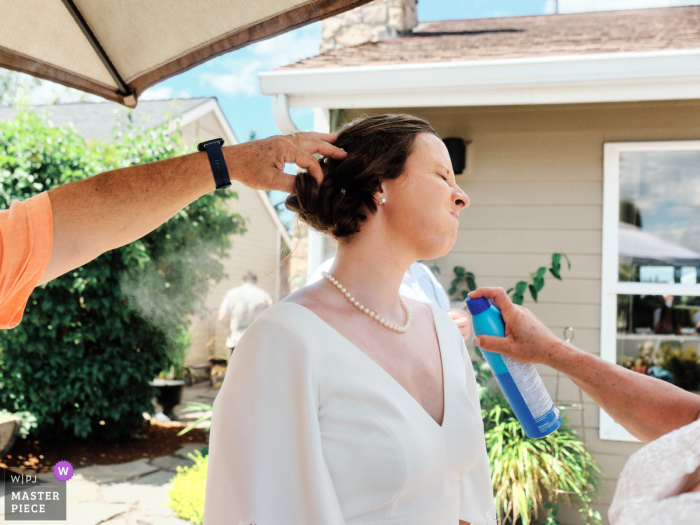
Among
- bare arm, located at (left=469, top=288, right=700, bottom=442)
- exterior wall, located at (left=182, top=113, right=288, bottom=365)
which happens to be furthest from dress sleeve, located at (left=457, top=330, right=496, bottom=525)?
exterior wall, located at (left=182, top=113, right=288, bottom=365)

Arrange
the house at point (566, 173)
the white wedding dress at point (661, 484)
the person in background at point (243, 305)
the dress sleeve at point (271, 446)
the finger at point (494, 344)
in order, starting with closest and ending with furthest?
the white wedding dress at point (661, 484) < the dress sleeve at point (271, 446) < the finger at point (494, 344) < the house at point (566, 173) < the person in background at point (243, 305)

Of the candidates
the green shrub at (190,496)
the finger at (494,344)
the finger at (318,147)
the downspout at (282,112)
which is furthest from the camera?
the green shrub at (190,496)

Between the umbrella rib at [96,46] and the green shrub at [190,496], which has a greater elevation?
the umbrella rib at [96,46]

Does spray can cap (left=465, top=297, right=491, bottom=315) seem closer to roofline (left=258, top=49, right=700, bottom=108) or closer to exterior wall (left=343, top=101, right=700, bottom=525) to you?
roofline (left=258, top=49, right=700, bottom=108)

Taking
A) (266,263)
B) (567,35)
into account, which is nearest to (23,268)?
(567,35)

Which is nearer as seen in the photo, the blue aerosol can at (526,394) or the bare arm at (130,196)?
the bare arm at (130,196)

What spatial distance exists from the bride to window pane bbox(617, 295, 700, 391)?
308 centimetres

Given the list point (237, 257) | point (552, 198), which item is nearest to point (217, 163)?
point (552, 198)

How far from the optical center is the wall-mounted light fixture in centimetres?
422

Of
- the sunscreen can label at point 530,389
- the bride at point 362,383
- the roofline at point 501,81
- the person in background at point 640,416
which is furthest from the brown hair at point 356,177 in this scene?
the roofline at point 501,81

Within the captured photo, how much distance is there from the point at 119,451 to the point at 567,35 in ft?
20.2

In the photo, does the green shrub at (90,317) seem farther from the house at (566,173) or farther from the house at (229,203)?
the house at (229,203)

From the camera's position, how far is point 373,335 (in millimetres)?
1433

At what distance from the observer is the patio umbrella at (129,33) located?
150 centimetres
